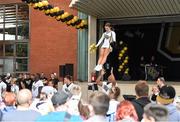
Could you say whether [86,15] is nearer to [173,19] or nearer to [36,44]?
[173,19]

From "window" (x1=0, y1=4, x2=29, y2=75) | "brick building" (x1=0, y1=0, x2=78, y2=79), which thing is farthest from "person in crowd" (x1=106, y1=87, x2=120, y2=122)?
"window" (x1=0, y1=4, x2=29, y2=75)

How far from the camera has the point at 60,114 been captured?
4512mm

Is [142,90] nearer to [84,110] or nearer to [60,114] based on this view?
[84,110]

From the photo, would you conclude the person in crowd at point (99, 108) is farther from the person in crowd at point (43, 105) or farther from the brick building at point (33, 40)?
the brick building at point (33, 40)

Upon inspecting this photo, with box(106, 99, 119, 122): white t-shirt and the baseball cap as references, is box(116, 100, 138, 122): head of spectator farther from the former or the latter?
box(106, 99, 119, 122): white t-shirt

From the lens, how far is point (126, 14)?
1945 centimetres

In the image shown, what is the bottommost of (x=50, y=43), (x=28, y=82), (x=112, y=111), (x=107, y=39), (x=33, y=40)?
(x=28, y=82)

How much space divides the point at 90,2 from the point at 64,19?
6.43 feet

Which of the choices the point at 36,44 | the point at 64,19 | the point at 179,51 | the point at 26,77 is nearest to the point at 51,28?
the point at 36,44

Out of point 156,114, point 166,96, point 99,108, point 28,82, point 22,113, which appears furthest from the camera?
point 28,82

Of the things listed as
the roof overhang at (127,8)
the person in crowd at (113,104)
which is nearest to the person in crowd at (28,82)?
the roof overhang at (127,8)

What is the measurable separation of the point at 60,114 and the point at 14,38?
76.6 ft

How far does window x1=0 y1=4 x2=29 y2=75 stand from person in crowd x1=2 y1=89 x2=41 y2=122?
855 inches

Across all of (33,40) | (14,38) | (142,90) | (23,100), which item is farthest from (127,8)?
(23,100)
